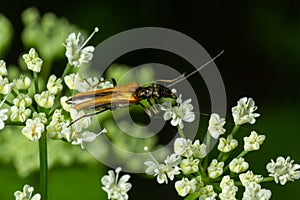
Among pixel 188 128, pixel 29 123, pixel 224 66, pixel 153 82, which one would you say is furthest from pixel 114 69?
pixel 224 66

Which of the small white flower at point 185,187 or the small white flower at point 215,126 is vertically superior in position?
the small white flower at point 215,126

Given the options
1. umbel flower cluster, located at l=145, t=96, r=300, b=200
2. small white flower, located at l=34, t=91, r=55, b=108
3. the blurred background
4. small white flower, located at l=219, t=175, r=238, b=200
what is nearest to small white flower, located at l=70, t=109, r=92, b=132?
small white flower, located at l=34, t=91, r=55, b=108

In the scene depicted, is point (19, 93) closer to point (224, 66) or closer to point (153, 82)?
point (153, 82)

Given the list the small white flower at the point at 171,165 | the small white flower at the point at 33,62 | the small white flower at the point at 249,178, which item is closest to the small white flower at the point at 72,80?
the small white flower at the point at 33,62

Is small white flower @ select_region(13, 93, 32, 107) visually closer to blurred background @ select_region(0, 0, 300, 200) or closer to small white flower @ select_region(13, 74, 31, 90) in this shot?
small white flower @ select_region(13, 74, 31, 90)

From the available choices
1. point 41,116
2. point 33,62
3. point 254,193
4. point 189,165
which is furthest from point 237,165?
point 33,62

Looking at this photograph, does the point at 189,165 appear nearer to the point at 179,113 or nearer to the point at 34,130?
the point at 179,113

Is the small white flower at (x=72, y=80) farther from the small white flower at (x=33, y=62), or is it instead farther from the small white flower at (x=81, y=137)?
the small white flower at (x=81, y=137)
